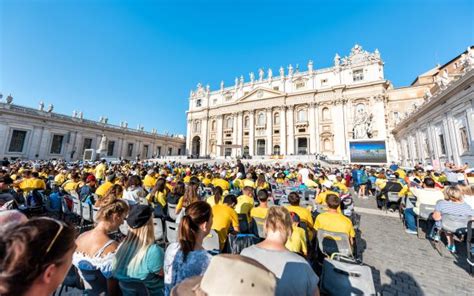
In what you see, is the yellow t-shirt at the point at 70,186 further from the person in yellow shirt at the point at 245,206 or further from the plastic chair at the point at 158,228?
the person in yellow shirt at the point at 245,206

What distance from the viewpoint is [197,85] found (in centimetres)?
5144

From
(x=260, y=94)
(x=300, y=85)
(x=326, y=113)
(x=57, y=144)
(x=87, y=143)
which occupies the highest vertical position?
(x=300, y=85)

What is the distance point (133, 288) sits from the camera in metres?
1.76

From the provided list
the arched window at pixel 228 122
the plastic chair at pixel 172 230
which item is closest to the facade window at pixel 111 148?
the arched window at pixel 228 122

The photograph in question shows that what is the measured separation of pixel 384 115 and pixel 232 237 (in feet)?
116

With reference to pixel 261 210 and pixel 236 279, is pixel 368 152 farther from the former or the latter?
pixel 236 279

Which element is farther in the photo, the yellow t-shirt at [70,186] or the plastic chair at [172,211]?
the yellow t-shirt at [70,186]

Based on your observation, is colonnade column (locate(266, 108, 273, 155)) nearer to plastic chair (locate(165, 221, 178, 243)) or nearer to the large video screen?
the large video screen

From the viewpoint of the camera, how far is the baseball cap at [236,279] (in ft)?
2.22

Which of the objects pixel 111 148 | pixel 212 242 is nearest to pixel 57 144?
pixel 111 148

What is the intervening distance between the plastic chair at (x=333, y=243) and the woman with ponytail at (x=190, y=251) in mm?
2091

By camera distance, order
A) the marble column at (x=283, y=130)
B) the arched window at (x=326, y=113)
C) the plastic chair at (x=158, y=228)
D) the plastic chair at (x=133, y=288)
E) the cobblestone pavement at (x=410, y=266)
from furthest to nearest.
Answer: the marble column at (x=283, y=130) → the arched window at (x=326, y=113) → the plastic chair at (x=158, y=228) → the cobblestone pavement at (x=410, y=266) → the plastic chair at (x=133, y=288)

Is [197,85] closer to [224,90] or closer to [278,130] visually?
[224,90]

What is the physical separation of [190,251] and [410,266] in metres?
4.39
